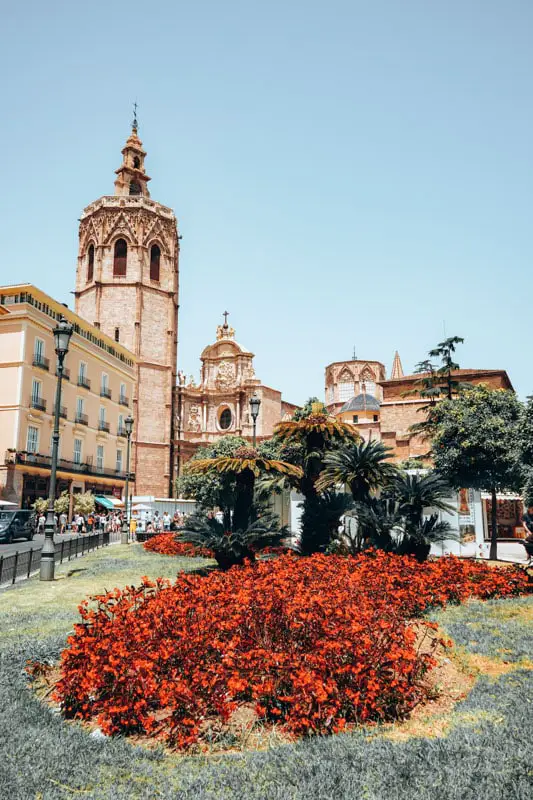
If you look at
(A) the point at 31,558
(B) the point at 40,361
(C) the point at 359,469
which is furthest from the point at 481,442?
(B) the point at 40,361

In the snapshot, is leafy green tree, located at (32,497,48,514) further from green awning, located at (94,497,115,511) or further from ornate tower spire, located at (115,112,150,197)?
ornate tower spire, located at (115,112,150,197)

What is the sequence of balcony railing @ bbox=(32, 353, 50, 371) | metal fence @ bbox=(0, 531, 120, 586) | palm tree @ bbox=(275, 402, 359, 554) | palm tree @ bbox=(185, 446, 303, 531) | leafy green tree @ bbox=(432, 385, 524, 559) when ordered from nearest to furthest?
metal fence @ bbox=(0, 531, 120, 586)
palm tree @ bbox=(185, 446, 303, 531)
palm tree @ bbox=(275, 402, 359, 554)
leafy green tree @ bbox=(432, 385, 524, 559)
balcony railing @ bbox=(32, 353, 50, 371)

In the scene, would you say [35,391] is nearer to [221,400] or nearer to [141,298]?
[141,298]

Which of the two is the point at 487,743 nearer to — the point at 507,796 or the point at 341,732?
the point at 507,796

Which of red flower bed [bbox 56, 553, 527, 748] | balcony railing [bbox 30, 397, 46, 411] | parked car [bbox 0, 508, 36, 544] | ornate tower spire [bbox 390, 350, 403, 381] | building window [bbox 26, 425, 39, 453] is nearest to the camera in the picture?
red flower bed [bbox 56, 553, 527, 748]

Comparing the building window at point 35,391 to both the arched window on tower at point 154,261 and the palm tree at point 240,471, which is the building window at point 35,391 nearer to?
the arched window on tower at point 154,261

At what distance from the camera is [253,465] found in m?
13.0

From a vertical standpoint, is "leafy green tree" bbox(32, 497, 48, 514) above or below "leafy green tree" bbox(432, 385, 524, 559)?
below

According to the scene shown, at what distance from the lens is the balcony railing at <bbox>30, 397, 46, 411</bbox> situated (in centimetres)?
3862

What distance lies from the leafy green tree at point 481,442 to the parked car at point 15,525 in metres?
18.8

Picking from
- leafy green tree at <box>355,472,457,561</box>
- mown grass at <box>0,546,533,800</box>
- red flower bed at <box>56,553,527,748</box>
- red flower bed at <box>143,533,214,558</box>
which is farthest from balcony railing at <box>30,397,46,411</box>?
mown grass at <box>0,546,533,800</box>

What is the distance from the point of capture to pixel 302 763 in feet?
13.2

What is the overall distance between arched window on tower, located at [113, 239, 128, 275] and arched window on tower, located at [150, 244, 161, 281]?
2.74 m

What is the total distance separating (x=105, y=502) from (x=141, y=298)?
2394 centimetres
